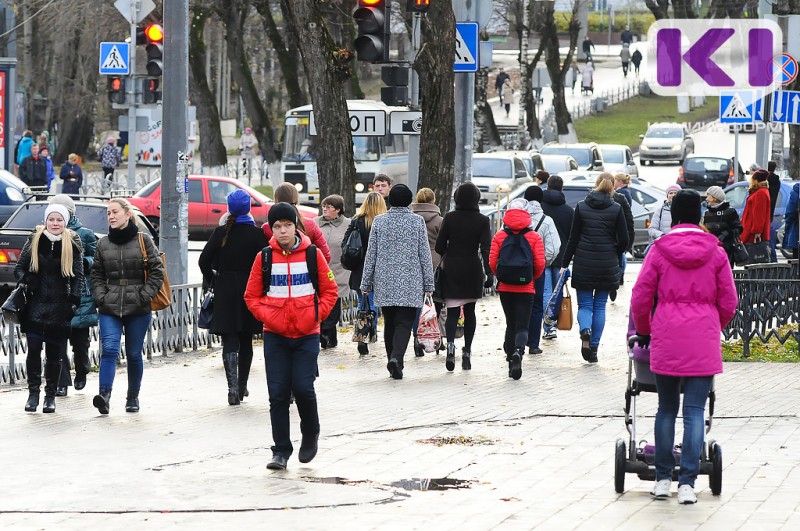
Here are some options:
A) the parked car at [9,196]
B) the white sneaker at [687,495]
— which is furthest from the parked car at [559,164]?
the white sneaker at [687,495]

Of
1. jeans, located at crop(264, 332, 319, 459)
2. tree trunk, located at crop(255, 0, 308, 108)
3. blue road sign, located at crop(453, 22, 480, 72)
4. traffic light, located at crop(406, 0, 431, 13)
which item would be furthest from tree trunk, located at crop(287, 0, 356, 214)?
tree trunk, located at crop(255, 0, 308, 108)

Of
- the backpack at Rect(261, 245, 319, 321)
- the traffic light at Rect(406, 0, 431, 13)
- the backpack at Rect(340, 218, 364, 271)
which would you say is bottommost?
the backpack at Rect(340, 218, 364, 271)

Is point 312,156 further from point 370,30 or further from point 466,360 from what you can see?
point 466,360

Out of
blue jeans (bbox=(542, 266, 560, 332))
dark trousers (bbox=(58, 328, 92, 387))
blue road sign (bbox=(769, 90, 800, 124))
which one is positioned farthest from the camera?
blue road sign (bbox=(769, 90, 800, 124))

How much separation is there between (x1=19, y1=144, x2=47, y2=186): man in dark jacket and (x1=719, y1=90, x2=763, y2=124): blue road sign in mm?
15580

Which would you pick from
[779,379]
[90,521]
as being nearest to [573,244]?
[779,379]

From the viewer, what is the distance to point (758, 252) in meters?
20.9

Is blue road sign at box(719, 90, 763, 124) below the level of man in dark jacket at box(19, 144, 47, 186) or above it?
above

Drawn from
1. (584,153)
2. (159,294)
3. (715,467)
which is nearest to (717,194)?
(159,294)

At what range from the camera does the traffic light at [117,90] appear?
2445 centimetres

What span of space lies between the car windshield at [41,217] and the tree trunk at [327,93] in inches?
118

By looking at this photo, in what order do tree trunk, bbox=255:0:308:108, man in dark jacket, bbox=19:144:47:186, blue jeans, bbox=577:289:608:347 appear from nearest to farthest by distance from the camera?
blue jeans, bbox=577:289:608:347 → man in dark jacket, bbox=19:144:47:186 → tree trunk, bbox=255:0:308:108

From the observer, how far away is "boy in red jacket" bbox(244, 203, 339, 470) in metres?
8.80

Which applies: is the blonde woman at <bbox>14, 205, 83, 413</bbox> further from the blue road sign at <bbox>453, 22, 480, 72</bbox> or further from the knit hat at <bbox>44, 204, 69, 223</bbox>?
the blue road sign at <bbox>453, 22, 480, 72</bbox>
